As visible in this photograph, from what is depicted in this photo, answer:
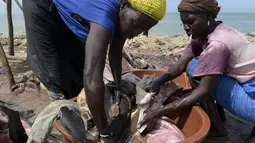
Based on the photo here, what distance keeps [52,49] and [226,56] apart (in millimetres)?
1318

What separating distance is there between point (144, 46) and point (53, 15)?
4774mm

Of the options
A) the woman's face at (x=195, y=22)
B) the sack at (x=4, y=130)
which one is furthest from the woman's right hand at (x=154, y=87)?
the sack at (x=4, y=130)

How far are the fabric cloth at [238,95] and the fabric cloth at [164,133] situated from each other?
0.45 m

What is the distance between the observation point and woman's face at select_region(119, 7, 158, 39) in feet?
5.65

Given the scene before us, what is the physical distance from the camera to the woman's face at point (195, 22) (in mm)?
2125

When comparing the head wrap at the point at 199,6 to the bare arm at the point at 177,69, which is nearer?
the head wrap at the point at 199,6

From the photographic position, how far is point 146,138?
2105mm

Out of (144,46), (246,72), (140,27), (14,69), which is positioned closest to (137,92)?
(140,27)

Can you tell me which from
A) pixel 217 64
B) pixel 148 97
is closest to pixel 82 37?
pixel 148 97

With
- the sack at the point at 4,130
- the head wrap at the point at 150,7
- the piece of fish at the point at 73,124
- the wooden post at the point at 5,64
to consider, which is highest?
the head wrap at the point at 150,7

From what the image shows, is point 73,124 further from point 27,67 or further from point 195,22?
point 27,67

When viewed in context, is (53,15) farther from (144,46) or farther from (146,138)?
(144,46)

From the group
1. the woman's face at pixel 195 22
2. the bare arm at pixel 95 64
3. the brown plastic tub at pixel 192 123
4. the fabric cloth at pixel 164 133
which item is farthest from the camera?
the woman's face at pixel 195 22

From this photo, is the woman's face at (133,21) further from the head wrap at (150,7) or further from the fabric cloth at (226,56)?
the fabric cloth at (226,56)
